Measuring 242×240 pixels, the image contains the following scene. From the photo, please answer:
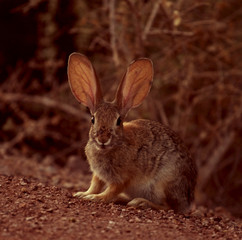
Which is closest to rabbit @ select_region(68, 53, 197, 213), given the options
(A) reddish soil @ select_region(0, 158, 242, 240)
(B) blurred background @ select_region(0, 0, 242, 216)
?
(A) reddish soil @ select_region(0, 158, 242, 240)

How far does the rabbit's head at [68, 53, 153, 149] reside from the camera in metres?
4.80

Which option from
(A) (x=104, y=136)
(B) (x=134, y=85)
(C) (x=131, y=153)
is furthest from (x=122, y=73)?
(A) (x=104, y=136)

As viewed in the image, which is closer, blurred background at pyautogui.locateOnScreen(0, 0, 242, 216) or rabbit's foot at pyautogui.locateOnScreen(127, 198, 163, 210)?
rabbit's foot at pyautogui.locateOnScreen(127, 198, 163, 210)

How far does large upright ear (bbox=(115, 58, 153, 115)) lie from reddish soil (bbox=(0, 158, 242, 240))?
3.00ft

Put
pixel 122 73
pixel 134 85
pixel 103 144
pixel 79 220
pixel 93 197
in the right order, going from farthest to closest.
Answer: pixel 122 73 < pixel 134 85 < pixel 93 197 < pixel 103 144 < pixel 79 220

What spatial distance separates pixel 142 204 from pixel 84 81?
1.17 m

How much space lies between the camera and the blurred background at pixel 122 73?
7.39 meters

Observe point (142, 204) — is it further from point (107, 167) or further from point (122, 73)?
point (122, 73)

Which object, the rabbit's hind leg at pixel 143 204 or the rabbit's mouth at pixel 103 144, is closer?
the rabbit's mouth at pixel 103 144

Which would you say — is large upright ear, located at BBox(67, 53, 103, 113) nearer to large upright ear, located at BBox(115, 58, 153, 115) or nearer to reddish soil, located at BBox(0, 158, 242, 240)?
large upright ear, located at BBox(115, 58, 153, 115)

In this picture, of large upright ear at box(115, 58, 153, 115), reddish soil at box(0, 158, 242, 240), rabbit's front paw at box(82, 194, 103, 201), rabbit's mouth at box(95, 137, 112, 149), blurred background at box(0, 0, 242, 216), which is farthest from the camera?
blurred background at box(0, 0, 242, 216)

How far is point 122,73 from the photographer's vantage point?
7426 mm

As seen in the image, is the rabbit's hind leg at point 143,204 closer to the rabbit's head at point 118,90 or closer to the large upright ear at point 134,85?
the rabbit's head at point 118,90

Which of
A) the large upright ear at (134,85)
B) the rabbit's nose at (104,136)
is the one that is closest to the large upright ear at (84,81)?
the large upright ear at (134,85)
